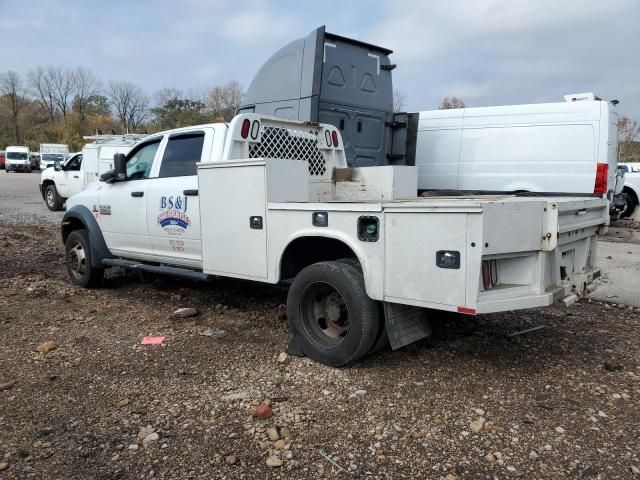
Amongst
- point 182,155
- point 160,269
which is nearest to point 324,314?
point 160,269

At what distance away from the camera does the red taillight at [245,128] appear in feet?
16.3

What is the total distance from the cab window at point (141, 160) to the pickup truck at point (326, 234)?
2cm

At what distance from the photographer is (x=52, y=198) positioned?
56.7 ft

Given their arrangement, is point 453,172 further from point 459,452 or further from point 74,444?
point 74,444

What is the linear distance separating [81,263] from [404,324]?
15.0ft

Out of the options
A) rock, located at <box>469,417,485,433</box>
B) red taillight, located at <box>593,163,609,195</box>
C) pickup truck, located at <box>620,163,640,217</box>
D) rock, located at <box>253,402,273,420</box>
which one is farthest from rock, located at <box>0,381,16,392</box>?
pickup truck, located at <box>620,163,640,217</box>

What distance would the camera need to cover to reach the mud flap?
12.4 ft

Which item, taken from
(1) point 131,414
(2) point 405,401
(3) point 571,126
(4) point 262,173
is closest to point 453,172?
(3) point 571,126

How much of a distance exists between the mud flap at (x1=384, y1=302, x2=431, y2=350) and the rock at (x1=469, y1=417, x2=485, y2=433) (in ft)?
2.53

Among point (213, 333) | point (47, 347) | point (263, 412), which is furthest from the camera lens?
point (213, 333)

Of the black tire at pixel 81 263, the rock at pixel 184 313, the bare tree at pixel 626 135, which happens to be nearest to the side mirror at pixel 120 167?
the black tire at pixel 81 263

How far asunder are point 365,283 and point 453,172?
22.9ft

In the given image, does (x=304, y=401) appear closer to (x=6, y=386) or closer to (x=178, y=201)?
(x=6, y=386)

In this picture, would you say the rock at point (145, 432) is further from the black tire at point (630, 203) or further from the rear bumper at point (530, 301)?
the black tire at point (630, 203)
